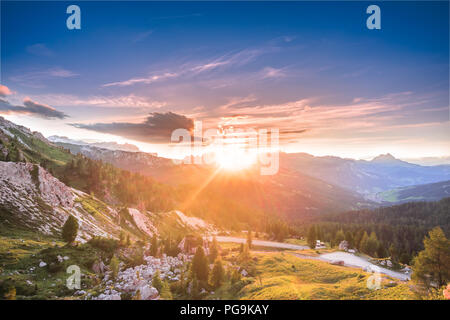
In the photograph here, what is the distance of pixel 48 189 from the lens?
2127 inches

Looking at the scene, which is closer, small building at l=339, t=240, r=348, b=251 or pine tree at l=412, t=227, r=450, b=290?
pine tree at l=412, t=227, r=450, b=290

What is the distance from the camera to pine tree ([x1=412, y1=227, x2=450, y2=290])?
20031 mm

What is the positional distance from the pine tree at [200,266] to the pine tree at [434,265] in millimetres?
21848

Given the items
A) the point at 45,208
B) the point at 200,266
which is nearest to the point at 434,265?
the point at 200,266

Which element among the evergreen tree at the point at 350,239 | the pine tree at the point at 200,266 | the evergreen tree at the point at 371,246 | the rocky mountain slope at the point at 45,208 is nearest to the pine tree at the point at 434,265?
the pine tree at the point at 200,266

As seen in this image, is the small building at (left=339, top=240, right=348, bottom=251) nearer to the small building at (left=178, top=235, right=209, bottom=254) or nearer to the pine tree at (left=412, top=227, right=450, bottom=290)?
the small building at (left=178, top=235, right=209, bottom=254)

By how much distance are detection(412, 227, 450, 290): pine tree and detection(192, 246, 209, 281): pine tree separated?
860 inches

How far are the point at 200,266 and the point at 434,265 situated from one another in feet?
83.2

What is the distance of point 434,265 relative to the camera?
2073cm

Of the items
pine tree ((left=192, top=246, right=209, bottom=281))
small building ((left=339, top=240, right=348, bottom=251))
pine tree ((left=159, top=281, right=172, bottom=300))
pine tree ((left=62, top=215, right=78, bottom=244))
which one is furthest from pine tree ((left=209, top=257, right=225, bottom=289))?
small building ((left=339, top=240, right=348, bottom=251))

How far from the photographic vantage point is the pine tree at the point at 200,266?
22945 millimetres

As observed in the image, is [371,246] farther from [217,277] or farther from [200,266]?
[200,266]
